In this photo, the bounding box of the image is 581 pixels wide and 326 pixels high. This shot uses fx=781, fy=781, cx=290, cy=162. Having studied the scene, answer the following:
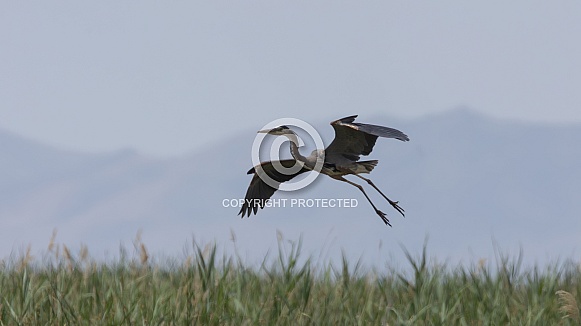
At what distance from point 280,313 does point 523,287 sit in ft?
8.10

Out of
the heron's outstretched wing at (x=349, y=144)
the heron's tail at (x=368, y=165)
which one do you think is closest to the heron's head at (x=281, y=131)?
the heron's outstretched wing at (x=349, y=144)

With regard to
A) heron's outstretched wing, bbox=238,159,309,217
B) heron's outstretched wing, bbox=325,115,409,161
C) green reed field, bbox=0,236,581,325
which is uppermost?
heron's outstretched wing, bbox=325,115,409,161

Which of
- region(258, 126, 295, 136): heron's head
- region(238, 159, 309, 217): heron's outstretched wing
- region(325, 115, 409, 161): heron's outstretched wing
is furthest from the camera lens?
region(238, 159, 309, 217): heron's outstretched wing

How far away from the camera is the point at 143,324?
16.2 ft

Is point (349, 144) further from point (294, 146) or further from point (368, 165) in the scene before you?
point (294, 146)

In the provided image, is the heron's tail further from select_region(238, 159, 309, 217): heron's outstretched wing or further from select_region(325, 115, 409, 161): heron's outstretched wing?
select_region(238, 159, 309, 217): heron's outstretched wing

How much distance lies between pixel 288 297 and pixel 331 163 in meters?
2.22

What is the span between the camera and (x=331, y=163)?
7.71 meters

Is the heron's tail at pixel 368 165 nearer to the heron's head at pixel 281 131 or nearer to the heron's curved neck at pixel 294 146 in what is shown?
the heron's curved neck at pixel 294 146

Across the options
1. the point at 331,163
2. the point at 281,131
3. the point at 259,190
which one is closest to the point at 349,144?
the point at 331,163

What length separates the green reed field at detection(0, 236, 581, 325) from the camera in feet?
17.4

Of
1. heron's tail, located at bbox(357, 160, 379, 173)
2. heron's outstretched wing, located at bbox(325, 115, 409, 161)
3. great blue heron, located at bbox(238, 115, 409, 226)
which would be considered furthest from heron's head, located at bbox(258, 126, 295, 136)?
heron's tail, located at bbox(357, 160, 379, 173)

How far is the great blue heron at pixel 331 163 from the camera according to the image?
7516 millimetres

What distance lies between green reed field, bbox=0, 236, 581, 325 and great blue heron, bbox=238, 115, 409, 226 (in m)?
1.21
